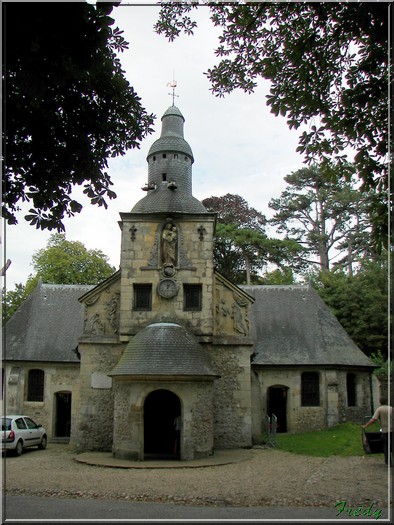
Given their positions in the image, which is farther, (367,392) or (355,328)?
(355,328)

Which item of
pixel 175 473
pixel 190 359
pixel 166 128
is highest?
pixel 166 128

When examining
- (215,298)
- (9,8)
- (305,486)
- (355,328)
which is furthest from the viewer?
(355,328)

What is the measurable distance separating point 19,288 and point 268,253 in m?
18.3

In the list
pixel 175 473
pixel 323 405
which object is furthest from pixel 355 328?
pixel 175 473

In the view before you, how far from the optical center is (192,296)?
18734 mm

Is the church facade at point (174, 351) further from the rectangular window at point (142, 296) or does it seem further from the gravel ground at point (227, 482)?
the gravel ground at point (227, 482)

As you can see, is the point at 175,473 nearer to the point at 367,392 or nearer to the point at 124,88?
the point at 124,88

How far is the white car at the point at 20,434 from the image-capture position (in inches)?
676

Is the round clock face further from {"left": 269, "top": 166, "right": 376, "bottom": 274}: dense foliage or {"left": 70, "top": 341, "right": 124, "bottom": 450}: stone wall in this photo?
{"left": 269, "top": 166, "right": 376, "bottom": 274}: dense foliage

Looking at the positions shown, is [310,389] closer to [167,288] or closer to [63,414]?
[167,288]

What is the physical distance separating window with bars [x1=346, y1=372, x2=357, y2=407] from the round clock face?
10.3m

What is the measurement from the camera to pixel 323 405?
75.0 feet

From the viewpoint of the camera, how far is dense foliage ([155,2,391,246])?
805 centimetres

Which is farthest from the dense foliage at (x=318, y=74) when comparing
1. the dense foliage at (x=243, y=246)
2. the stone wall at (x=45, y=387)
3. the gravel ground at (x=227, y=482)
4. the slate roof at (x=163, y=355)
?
the dense foliage at (x=243, y=246)
